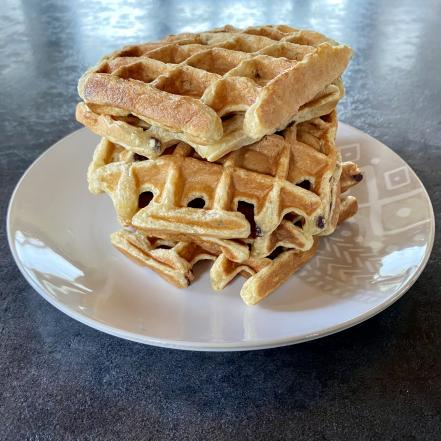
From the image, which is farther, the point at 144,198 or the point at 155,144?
the point at 144,198

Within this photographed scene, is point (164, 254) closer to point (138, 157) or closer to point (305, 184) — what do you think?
point (138, 157)

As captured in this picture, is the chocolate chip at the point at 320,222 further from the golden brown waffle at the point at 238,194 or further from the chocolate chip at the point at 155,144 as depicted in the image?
the chocolate chip at the point at 155,144

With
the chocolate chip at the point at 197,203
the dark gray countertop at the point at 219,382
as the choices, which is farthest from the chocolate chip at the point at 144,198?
the dark gray countertop at the point at 219,382

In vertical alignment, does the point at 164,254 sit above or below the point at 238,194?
below

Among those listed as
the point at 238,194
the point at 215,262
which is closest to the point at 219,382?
the point at 215,262

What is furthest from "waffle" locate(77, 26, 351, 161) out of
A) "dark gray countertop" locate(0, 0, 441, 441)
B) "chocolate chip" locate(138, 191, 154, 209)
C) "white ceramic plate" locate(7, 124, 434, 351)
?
"dark gray countertop" locate(0, 0, 441, 441)

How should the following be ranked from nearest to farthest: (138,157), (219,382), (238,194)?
1. (219,382)
2. (238,194)
3. (138,157)

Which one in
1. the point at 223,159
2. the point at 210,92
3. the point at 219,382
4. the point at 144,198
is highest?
the point at 210,92
